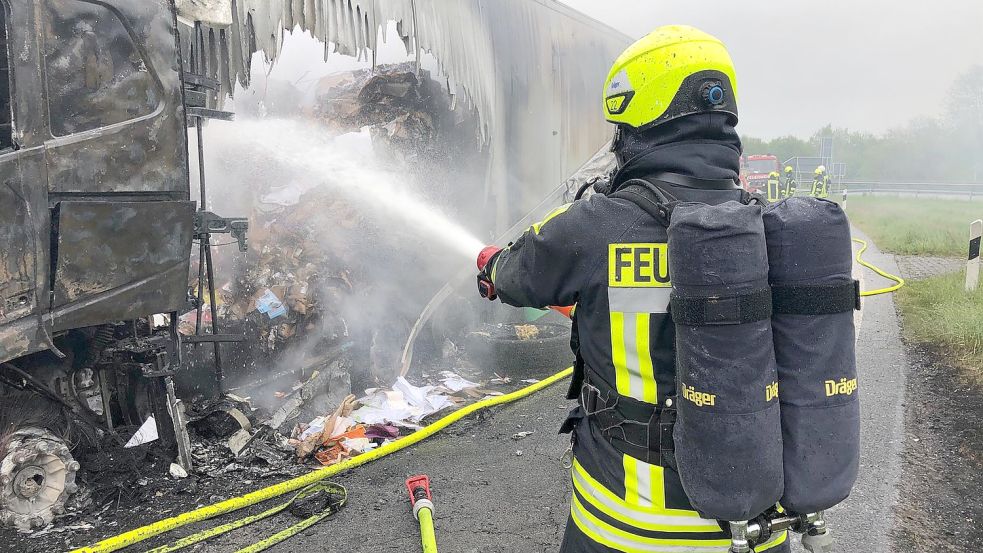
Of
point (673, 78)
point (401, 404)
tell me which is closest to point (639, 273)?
point (673, 78)

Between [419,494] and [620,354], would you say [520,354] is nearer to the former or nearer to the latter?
[419,494]

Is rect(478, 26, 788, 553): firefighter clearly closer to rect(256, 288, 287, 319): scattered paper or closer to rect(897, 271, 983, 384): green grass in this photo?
rect(256, 288, 287, 319): scattered paper

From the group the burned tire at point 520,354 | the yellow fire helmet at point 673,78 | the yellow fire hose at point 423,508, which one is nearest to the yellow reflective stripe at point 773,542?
the yellow fire helmet at point 673,78

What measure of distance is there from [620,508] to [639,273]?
0.65 m

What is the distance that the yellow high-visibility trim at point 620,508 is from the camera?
1696 millimetres

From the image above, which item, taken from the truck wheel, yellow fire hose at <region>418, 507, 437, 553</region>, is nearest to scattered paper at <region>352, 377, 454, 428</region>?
yellow fire hose at <region>418, 507, 437, 553</region>

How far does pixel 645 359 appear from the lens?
1.67 meters

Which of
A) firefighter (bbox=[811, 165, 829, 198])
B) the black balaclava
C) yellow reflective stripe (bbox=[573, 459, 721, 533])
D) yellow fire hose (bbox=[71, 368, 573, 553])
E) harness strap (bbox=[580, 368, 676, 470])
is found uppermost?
firefighter (bbox=[811, 165, 829, 198])

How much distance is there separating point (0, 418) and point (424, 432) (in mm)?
2556

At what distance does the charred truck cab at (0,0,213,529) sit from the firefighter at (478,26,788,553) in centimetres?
259

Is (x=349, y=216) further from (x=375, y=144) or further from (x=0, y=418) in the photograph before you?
(x=0, y=418)

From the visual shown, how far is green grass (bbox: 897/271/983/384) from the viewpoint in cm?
617

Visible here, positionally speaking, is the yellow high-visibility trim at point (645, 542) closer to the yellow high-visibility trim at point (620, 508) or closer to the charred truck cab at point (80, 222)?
the yellow high-visibility trim at point (620, 508)

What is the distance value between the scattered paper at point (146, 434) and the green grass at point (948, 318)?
21.3ft
